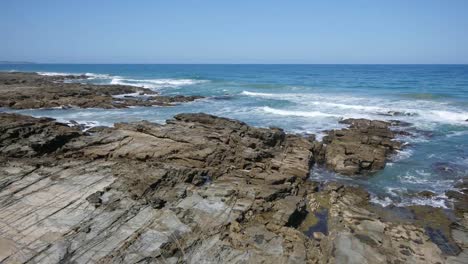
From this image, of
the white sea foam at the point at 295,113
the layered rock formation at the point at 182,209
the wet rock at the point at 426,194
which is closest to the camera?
the layered rock formation at the point at 182,209

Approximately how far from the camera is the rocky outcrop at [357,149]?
1631 centimetres

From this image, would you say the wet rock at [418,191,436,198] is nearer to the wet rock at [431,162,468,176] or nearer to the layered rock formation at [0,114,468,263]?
the layered rock formation at [0,114,468,263]

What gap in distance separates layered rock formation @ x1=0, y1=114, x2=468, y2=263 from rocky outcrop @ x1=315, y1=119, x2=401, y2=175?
118 centimetres

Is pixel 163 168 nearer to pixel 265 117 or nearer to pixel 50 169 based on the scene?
pixel 50 169

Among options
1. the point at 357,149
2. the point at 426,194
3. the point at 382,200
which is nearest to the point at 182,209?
the point at 382,200

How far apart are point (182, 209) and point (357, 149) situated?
33.7ft

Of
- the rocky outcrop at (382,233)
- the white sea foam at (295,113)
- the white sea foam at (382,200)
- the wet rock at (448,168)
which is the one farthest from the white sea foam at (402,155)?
the white sea foam at (295,113)

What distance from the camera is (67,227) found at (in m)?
9.63

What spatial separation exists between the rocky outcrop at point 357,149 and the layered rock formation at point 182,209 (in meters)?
1.18

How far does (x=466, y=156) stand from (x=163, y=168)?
1499cm

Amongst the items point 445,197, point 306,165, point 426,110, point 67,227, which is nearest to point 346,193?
point 306,165

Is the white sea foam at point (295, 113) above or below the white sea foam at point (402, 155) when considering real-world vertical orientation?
above

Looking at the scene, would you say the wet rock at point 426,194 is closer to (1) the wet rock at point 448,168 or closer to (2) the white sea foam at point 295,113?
(1) the wet rock at point 448,168

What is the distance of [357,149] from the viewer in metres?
17.7
